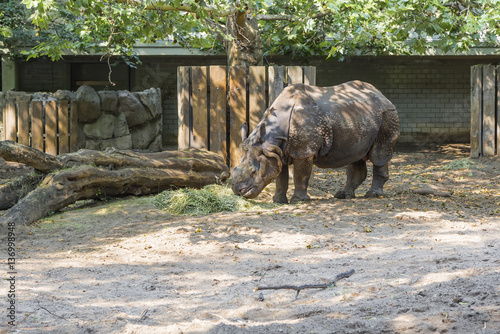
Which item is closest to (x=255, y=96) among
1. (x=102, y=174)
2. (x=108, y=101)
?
(x=102, y=174)

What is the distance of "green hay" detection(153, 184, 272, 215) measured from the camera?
26.9ft

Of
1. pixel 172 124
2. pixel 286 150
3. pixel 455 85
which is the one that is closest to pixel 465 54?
pixel 455 85

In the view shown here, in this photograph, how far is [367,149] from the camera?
9.38 metres

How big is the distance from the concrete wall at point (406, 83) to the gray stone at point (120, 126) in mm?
4939

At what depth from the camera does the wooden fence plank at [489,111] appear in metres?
14.9

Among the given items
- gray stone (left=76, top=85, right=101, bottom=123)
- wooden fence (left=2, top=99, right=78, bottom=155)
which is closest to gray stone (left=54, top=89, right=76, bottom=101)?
gray stone (left=76, top=85, right=101, bottom=123)

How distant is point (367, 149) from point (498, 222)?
2389 millimetres

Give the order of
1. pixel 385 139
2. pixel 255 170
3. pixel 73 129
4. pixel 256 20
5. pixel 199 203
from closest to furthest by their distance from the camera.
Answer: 1. pixel 199 203
2. pixel 255 170
3. pixel 385 139
4. pixel 256 20
5. pixel 73 129

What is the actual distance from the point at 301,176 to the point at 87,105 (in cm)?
688

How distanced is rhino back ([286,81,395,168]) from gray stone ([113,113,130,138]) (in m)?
6.81

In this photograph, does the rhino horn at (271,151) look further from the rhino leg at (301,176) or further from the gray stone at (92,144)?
the gray stone at (92,144)

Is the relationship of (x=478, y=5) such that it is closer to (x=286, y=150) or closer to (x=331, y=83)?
(x=286, y=150)

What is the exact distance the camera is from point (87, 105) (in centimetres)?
1407

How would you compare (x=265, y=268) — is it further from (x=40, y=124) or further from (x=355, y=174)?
(x=40, y=124)
